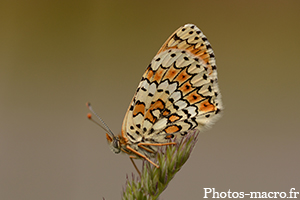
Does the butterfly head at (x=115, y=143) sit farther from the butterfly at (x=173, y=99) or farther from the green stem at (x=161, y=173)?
the green stem at (x=161, y=173)

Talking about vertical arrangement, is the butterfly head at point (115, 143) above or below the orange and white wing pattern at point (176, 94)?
below

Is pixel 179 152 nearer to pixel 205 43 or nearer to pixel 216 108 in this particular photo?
pixel 216 108

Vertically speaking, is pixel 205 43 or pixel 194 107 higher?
pixel 205 43

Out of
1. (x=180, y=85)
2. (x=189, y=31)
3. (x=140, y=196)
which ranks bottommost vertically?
(x=140, y=196)

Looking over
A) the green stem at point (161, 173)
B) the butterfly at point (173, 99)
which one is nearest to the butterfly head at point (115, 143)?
the butterfly at point (173, 99)

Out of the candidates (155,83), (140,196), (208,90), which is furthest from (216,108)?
(140,196)

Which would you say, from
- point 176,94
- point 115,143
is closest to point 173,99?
point 176,94

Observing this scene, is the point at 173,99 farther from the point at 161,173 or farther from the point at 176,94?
the point at 161,173
